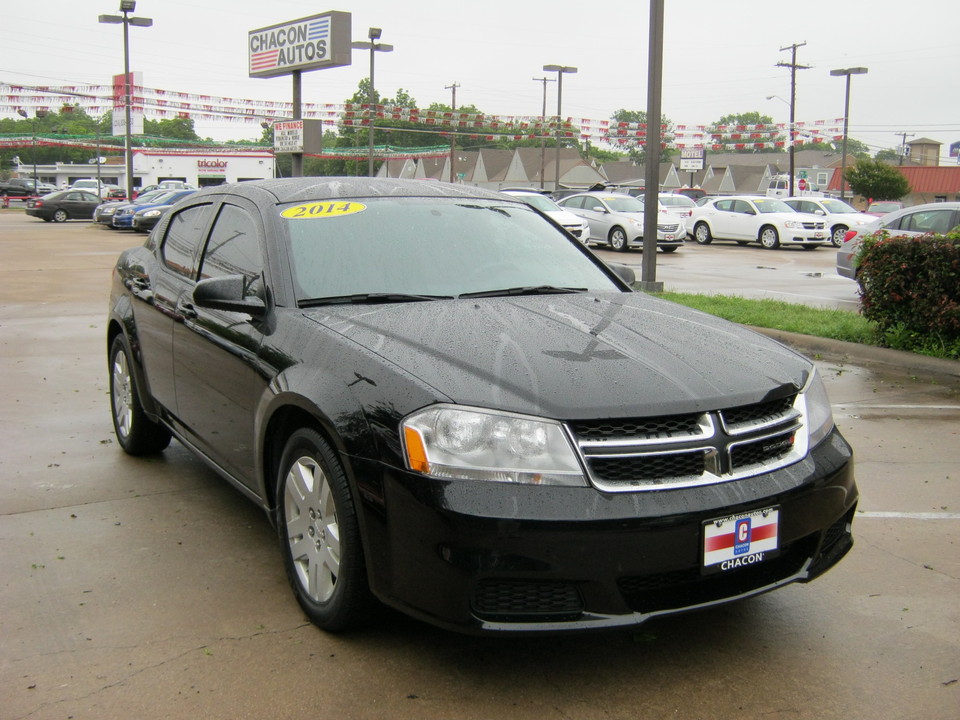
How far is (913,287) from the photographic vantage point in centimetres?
925

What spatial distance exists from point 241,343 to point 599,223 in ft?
78.3

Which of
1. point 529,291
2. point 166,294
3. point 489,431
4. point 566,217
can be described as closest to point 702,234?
point 566,217

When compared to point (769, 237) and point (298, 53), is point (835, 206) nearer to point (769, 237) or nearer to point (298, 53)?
point (769, 237)

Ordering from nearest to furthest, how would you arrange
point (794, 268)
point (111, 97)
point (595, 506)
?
point (595, 506) < point (794, 268) < point (111, 97)

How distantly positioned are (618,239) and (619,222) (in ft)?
1.63

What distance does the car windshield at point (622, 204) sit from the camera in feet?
89.4

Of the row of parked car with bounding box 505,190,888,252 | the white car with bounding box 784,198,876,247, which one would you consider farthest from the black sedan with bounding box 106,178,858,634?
the white car with bounding box 784,198,876,247

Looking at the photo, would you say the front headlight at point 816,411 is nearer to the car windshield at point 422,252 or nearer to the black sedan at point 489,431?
the black sedan at point 489,431

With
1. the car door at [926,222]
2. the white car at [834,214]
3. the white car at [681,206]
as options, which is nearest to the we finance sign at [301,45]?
the white car at [681,206]

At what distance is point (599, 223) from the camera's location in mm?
27344

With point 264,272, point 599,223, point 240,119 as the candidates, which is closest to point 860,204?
point 240,119

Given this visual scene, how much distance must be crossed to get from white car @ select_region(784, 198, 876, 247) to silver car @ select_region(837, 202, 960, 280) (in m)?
14.2

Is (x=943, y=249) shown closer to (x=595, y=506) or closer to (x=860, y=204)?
(x=595, y=506)

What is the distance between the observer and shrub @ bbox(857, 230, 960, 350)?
8.91 m
